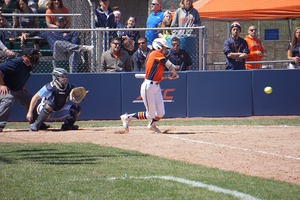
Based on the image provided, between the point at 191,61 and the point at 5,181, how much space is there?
7.29m

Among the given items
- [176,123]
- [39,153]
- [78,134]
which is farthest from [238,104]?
[39,153]

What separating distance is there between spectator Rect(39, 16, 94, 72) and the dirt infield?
98.5 inches

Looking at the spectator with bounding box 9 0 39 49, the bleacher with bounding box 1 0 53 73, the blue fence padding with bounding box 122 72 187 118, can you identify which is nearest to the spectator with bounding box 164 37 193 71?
the blue fence padding with bounding box 122 72 187 118

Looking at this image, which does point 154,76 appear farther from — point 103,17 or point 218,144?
point 103,17

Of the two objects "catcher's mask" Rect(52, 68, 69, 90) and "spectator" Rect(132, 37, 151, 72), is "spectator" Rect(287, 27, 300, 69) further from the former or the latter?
"catcher's mask" Rect(52, 68, 69, 90)

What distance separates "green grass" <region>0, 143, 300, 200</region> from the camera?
3863 millimetres

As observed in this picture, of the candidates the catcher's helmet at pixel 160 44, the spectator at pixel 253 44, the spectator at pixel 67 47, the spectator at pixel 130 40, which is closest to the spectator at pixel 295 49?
the spectator at pixel 253 44

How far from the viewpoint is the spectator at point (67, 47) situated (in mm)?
10391

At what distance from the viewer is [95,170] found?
4.85 meters

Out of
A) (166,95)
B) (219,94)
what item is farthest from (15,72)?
(219,94)

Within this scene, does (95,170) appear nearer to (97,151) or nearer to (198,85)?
(97,151)

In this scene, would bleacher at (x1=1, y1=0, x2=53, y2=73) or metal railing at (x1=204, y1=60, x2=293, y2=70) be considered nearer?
bleacher at (x1=1, y1=0, x2=53, y2=73)

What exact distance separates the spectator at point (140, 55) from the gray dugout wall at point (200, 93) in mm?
398

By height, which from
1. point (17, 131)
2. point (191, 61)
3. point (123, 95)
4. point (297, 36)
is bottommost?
point (17, 131)
